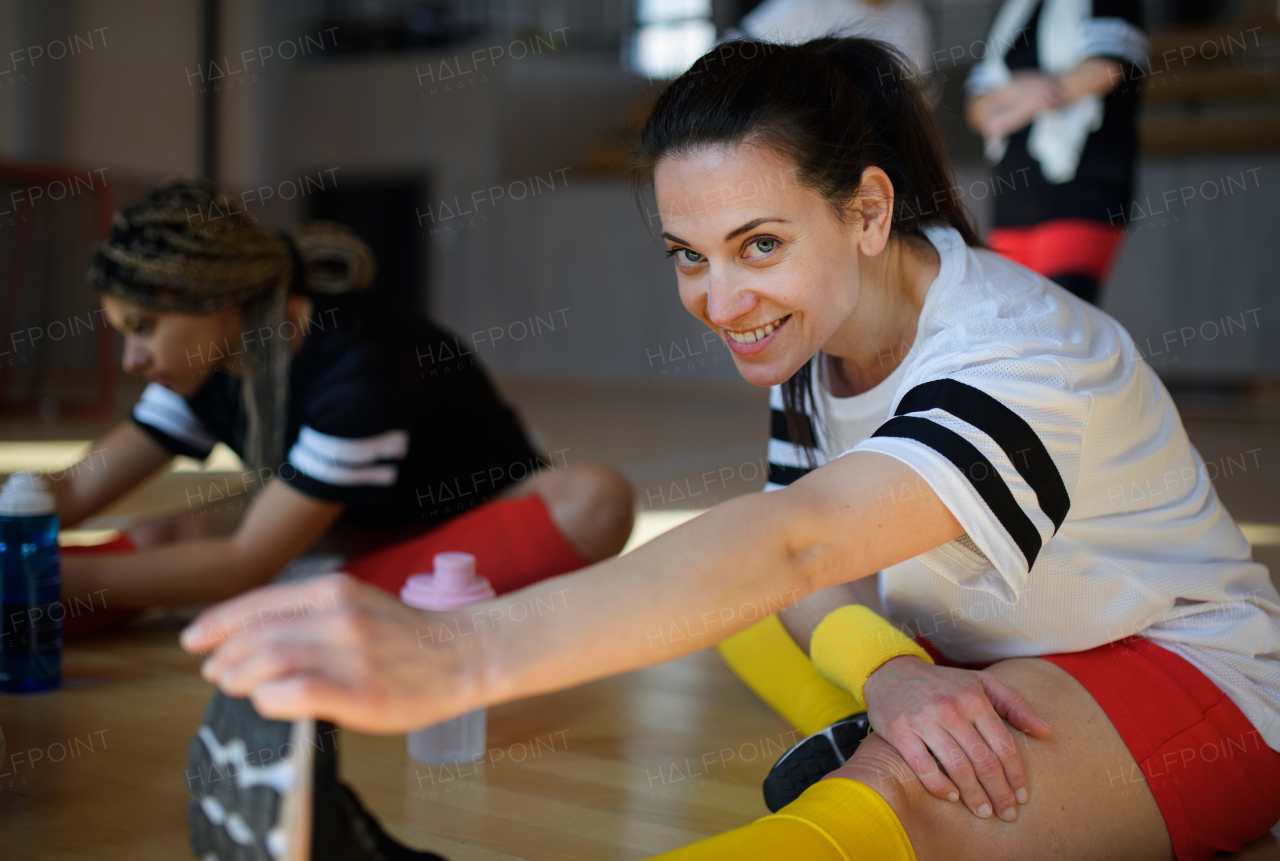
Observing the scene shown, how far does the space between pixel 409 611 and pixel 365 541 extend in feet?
4.33

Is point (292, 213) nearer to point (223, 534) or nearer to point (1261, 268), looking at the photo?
point (1261, 268)

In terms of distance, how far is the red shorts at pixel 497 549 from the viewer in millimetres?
1592

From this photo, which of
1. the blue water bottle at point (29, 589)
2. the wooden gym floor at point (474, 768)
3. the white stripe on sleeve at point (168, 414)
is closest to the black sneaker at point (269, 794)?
the wooden gym floor at point (474, 768)

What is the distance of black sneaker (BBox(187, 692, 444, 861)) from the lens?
554 millimetres

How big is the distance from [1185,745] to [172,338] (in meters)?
1.27

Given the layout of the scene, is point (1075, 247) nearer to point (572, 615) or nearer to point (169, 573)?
point (169, 573)

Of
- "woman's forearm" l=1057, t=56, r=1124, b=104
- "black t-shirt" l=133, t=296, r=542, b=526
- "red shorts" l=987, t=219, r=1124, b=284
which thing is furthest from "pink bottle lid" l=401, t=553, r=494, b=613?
"woman's forearm" l=1057, t=56, r=1124, b=104

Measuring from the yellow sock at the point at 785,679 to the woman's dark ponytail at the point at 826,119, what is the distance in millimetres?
486

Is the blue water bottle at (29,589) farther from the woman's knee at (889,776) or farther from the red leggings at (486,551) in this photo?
the woman's knee at (889,776)

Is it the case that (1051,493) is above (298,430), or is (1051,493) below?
above

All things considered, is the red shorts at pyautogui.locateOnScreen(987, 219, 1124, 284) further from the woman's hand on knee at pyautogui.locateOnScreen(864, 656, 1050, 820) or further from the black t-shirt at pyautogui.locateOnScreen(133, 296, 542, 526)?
the woman's hand on knee at pyautogui.locateOnScreen(864, 656, 1050, 820)

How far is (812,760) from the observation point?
94 centimetres

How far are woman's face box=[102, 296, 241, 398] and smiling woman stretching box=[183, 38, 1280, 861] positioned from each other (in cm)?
82

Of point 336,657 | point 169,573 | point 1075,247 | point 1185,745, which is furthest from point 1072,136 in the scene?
point 336,657
